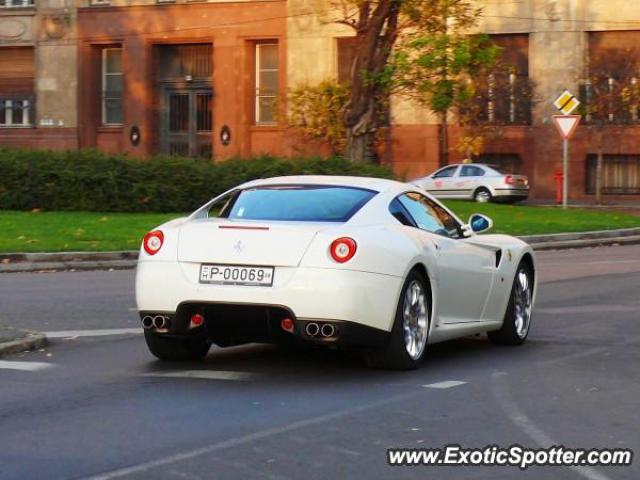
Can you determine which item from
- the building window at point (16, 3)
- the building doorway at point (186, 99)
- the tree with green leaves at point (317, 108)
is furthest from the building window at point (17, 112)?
the tree with green leaves at point (317, 108)

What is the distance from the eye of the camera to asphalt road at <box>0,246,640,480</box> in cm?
650

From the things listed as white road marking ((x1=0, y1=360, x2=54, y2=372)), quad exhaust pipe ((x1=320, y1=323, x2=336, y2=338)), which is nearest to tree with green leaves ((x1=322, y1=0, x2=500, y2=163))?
white road marking ((x1=0, y1=360, x2=54, y2=372))

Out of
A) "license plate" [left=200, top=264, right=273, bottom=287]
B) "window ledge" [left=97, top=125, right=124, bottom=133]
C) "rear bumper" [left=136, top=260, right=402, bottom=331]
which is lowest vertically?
"rear bumper" [left=136, top=260, right=402, bottom=331]

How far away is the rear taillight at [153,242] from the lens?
372 inches

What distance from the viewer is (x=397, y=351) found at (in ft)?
30.9

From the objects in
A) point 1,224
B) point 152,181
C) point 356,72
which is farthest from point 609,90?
point 1,224

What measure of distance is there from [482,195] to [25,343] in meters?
31.9

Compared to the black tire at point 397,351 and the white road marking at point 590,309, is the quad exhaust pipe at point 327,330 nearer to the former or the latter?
the black tire at point 397,351

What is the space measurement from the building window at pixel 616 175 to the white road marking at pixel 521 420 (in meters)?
38.5

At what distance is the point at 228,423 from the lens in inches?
295

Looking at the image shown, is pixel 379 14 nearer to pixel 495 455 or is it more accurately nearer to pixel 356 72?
pixel 356 72

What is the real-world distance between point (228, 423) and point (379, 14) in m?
25.0

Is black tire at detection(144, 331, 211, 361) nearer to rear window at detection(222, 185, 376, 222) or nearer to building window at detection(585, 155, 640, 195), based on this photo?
rear window at detection(222, 185, 376, 222)

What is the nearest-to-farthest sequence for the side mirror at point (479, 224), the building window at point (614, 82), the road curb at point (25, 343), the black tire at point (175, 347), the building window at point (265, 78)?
the black tire at point (175, 347)
the road curb at point (25, 343)
the side mirror at point (479, 224)
the building window at point (614, 82)
the building window at point (265, 78)
